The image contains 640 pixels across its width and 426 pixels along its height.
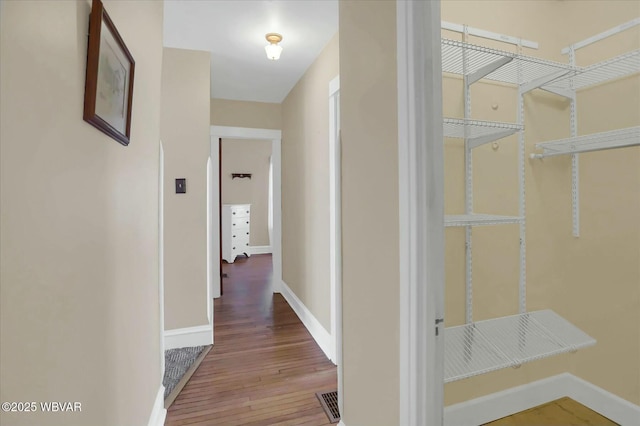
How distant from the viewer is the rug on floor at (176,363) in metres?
2.15

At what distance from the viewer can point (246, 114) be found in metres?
3.93

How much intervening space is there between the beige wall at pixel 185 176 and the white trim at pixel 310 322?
3.04ft

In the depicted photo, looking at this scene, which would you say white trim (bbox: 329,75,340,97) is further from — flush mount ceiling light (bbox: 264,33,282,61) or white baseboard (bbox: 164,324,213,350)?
white baseboard (bbox: 164,324,213,350)

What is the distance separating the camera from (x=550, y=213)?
1844mm

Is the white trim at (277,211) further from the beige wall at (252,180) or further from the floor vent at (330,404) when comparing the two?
the beige wall at (252,180)

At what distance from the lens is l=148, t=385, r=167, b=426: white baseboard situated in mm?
1570

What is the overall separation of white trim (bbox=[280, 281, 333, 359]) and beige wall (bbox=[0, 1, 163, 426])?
1.50 metres

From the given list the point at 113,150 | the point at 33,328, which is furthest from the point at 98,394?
the point at 113,150

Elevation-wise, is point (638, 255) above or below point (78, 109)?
below

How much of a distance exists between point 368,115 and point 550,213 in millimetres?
1317

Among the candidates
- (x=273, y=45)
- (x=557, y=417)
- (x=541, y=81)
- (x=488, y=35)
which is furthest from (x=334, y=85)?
(x=557, y=417)

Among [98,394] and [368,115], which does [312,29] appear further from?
[98,394]

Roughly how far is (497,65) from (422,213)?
3.09 feet

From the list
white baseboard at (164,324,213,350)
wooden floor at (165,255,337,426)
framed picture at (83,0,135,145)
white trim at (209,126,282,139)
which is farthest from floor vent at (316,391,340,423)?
white trim at (209,126,282,139)
